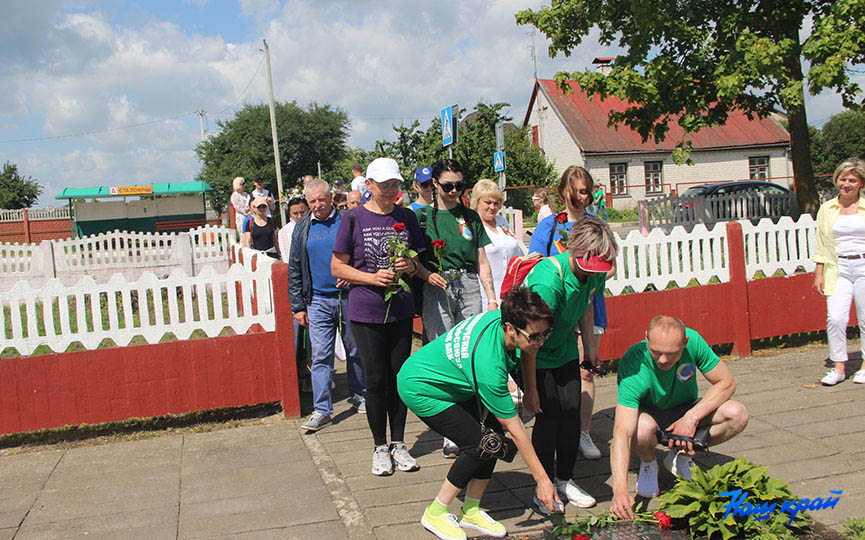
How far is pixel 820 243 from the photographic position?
6023 mm

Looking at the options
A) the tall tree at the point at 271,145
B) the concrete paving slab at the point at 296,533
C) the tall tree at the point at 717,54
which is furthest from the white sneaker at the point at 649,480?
the tall tree at the point at 271,145

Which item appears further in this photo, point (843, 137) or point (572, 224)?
point (843, 137)

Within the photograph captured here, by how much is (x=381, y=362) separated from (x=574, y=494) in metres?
1.38

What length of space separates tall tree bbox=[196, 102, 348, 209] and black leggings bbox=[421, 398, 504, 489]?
50594 mm

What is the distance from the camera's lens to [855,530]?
315 cm

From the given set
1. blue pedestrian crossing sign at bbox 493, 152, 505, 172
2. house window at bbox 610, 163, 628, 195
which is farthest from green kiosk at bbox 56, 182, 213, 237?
house window at bbox 610, 163, 628, 195

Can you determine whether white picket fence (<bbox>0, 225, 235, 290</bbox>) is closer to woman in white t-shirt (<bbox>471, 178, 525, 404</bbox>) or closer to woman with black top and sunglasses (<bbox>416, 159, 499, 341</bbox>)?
woman in white t-shirt (<bbox>471, 178, 525, 404</bbox>)

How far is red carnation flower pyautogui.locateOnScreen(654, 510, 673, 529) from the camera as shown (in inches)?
129

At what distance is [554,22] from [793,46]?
4496 millimetres

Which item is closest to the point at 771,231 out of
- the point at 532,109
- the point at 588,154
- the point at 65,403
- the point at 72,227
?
the point at 65,403

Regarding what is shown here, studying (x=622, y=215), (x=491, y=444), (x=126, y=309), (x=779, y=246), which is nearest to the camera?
(x=491, y=444)

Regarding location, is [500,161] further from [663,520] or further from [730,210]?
[663,520]

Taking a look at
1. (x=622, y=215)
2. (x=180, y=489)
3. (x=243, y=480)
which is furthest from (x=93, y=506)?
(x=622, y=215)

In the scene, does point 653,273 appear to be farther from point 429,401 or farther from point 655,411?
point 429,401
